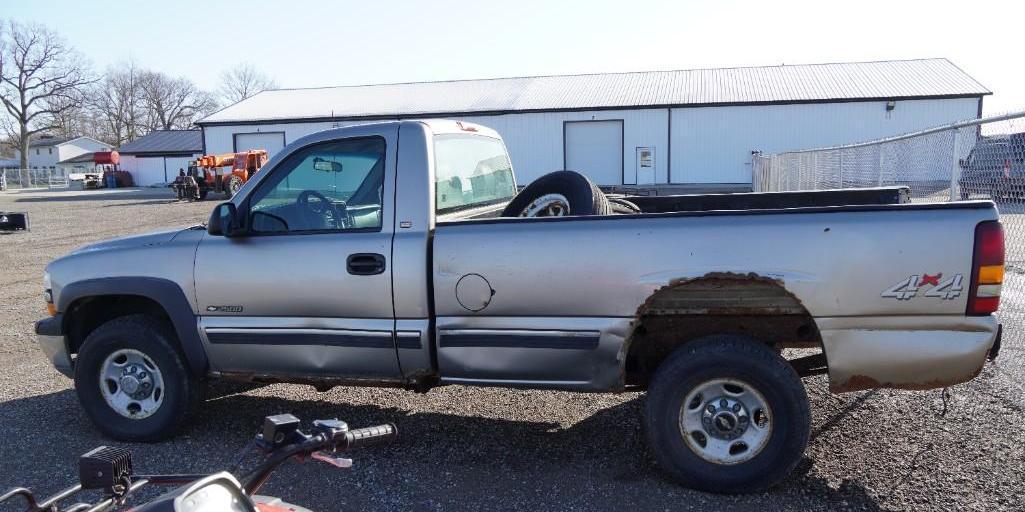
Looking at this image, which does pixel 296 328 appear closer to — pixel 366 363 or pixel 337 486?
pixel 366 363

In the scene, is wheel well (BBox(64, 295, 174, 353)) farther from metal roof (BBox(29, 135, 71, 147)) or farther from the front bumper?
metal roof (BBox(29, 135, 71, 147))

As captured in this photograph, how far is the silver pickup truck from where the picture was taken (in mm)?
3594

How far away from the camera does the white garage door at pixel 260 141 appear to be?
3806 cm

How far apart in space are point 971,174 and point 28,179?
236ft

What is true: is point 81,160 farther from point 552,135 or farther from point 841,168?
point 841,168

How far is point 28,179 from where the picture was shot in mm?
62812

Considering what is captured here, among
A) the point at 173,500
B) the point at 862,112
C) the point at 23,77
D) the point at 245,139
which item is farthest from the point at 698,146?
the point at 23,77

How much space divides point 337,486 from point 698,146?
30334 mm

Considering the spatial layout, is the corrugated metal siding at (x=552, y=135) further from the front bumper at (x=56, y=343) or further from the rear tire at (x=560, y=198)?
the front bumper at (x=56, y=343)

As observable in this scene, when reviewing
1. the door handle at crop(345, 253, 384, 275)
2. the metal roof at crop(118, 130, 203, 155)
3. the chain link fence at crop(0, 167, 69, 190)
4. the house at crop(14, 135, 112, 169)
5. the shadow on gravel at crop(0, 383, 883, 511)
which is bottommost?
the shadow on gravel at crop(0, 383, 883, 511)

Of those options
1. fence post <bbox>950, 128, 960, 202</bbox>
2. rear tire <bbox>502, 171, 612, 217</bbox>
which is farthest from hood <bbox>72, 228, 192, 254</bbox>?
fence post <bbox>950, 128, 960, 202</bbox>

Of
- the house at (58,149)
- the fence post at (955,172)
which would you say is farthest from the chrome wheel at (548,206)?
the house at (58,149)

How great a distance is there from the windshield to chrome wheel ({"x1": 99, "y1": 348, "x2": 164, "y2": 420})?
2.15 m

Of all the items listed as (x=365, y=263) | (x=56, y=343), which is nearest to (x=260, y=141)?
(x=56, y=343)
